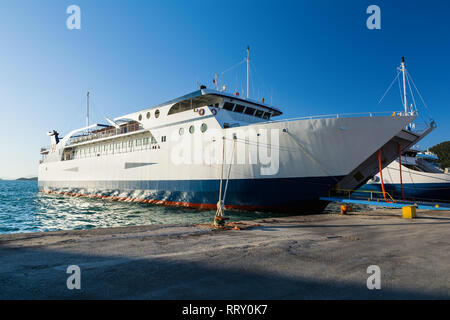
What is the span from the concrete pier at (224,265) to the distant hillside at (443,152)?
8463 cm

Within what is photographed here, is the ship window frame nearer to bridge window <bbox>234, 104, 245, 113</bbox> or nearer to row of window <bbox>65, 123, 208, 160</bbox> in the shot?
bridge window <bbox>234, 104, 245, 113</bbox>

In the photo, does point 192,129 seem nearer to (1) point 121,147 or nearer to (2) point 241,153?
(2) point 241,153

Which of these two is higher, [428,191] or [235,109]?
[235,109]

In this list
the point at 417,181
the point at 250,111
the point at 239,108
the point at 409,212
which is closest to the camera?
the point at 409,212

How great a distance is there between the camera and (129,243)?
570 centimetres

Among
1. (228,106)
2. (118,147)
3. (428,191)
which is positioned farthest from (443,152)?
(118,147)

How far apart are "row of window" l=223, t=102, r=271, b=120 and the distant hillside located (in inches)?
3008

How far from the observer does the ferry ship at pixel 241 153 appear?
39.3ft

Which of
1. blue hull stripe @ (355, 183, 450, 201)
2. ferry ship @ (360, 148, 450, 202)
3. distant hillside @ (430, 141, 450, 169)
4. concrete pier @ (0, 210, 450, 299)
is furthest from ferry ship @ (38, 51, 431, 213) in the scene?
distant hillside @ (430, 141, 450, 169)

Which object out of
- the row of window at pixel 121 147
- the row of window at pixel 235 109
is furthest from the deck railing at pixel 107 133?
the row of window at pixel 235 109

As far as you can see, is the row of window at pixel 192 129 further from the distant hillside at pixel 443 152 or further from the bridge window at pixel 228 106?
the distant hillside at pixel 443 152

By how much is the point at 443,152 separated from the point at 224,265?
312 ft

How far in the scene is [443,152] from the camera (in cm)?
7381
